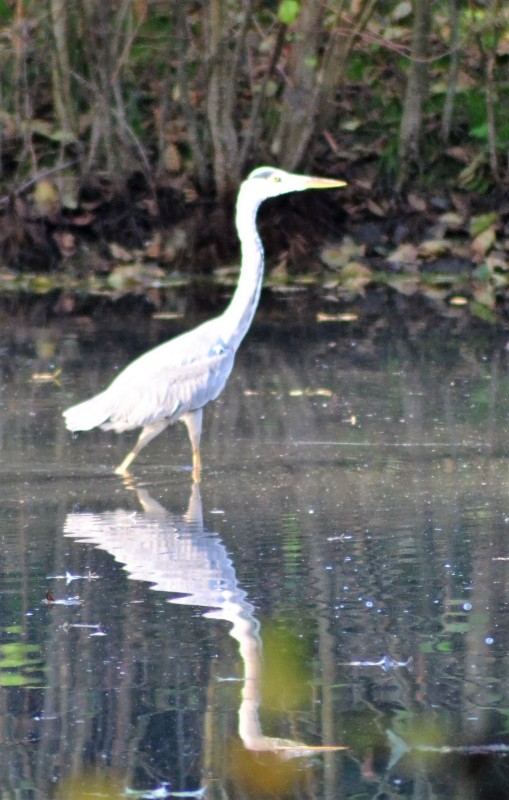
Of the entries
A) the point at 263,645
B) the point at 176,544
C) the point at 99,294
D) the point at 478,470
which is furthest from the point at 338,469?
the point at 99,294

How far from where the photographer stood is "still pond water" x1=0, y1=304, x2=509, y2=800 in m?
4.25

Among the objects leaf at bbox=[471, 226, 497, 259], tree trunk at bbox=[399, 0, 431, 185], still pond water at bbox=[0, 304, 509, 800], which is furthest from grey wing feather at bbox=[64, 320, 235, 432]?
tree trunk at bbox=[399, 0, 431, 185]

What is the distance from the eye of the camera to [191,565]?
20.2ft

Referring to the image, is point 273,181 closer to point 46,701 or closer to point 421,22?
point 46,701

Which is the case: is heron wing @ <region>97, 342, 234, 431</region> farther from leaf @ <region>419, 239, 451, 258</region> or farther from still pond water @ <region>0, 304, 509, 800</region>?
→ leaf @ <region>419, 239, 451, 258</region>

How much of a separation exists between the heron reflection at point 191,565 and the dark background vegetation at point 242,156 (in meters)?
7.45

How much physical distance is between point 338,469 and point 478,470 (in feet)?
2.22

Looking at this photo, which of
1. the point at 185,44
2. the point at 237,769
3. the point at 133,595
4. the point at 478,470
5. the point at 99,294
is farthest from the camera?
the point at 185,44

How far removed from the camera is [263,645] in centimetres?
515

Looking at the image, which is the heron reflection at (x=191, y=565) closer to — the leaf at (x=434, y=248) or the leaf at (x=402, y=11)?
the leaf at (x=434, y=248)

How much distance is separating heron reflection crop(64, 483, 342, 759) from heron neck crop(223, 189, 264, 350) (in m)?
1.36

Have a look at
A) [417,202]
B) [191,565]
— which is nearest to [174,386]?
[191,565]

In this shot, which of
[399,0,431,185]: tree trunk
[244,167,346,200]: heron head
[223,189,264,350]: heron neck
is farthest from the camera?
[399,0,431,185]: tree trunk

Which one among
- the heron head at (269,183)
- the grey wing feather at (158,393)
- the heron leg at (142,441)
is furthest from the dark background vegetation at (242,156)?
the heron leg at (142,441)
